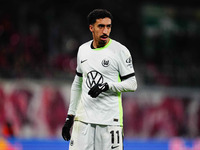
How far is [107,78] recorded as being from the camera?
5.49 m

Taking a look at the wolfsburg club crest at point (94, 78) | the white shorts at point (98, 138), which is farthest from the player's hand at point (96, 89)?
the white shorts at point (98, 138)

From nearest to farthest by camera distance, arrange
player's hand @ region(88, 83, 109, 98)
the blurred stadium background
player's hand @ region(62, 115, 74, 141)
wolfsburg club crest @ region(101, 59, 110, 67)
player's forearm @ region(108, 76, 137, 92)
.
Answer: player's hand @ region(88, 83, 109, 98)
player's forearm @ region(108, 76, 137, 92)
wolfsburg club crest @ region(101, 59, 110, 67)
player's hand @ region(62, 115, 74, 141)
the blurred stadium background

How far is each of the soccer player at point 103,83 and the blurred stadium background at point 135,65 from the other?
420 centimetres

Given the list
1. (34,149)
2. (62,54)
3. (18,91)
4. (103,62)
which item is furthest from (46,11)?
(103,62)

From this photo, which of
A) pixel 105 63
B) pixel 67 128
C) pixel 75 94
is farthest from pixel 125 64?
pixel 67 128

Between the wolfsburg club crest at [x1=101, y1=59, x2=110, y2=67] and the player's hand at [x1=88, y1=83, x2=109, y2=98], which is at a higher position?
the wolfsburg club crest at [x1=101, y1=59, x2=110, y2=67]

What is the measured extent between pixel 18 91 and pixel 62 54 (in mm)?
2194

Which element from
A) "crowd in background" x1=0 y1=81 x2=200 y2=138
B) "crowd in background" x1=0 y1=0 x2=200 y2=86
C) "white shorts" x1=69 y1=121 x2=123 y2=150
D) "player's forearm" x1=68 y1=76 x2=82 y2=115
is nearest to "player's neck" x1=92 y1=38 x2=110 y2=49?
"player's forearm" x1=68 y1=76 x2=82 y2=115

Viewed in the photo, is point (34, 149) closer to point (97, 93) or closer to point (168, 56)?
point (97, 93)

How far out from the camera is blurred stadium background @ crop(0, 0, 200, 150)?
43.6 ft

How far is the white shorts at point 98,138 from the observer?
545cm

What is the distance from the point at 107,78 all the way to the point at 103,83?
12 cm

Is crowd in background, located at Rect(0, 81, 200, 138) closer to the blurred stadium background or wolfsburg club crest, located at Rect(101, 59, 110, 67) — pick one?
the blurred stadium background

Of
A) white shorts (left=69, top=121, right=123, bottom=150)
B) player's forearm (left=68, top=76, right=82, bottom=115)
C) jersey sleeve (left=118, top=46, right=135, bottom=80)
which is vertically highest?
jersey sleeve (left=118, top=46, right=135, bottom=80)
